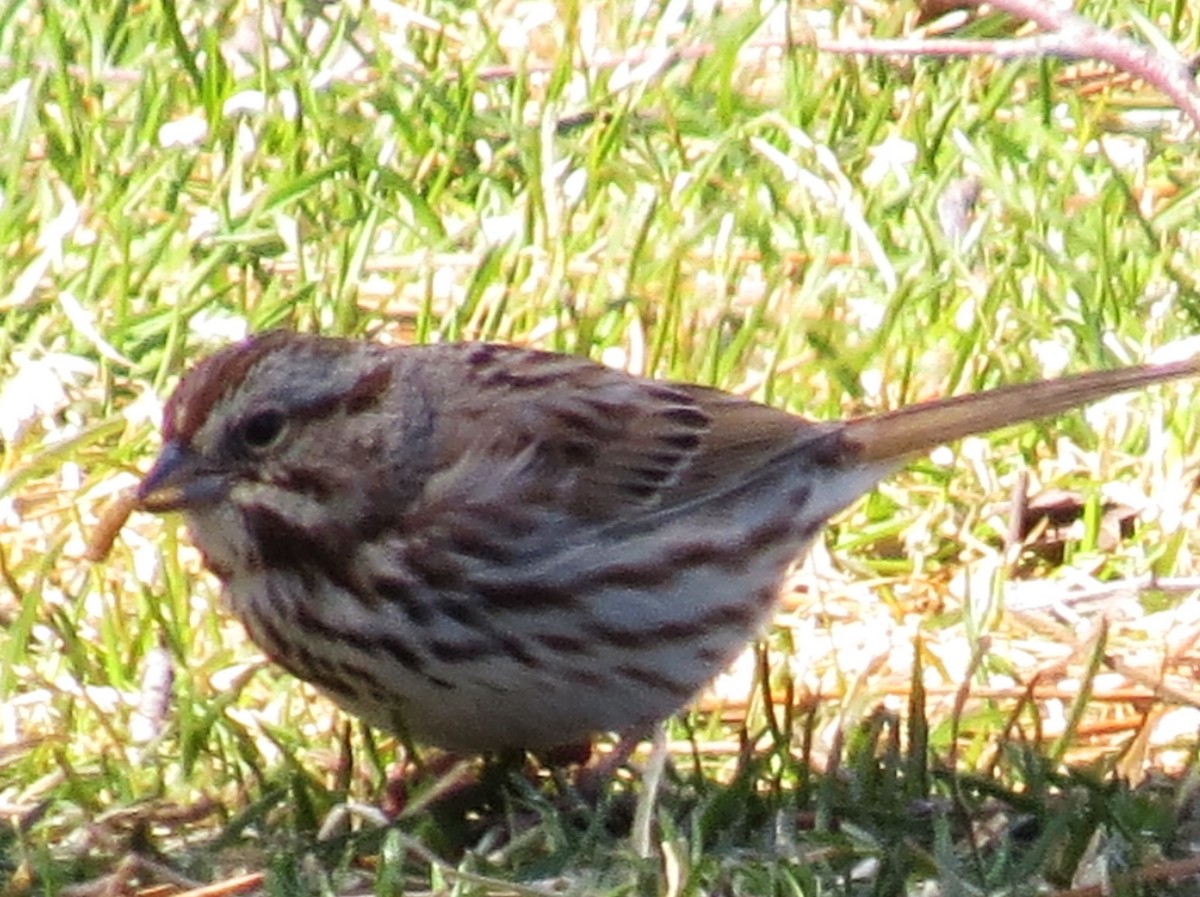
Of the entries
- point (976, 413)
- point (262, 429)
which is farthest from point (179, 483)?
point (976, 413)

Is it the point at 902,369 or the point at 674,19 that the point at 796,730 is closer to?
the point at 902,369

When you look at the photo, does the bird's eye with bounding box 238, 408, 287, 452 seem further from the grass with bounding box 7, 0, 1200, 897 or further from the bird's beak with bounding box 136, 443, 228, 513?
the grass with bounding box 7, 0, 1200, 897

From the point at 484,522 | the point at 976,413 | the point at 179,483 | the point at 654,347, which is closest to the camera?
the point at 179,483

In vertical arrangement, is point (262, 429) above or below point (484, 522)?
above

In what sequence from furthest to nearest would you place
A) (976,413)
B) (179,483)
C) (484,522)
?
1. (976,413)
2. (484,522)
3. (179,483)

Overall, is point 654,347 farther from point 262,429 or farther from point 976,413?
point 262,429

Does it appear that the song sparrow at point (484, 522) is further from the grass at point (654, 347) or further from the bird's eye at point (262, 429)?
the grass at point (654, 347)

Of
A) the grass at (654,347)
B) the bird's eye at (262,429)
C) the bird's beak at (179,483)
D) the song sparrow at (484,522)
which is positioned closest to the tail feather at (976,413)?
the song sparrow at (484,522)

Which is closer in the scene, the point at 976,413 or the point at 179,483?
the point at 179,483
